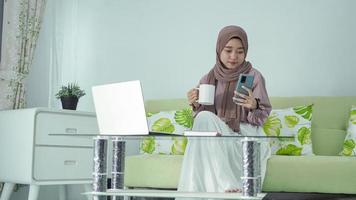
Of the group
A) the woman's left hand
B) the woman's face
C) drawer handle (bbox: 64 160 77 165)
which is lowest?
drawer handle (bbox: 64 160 77 165)

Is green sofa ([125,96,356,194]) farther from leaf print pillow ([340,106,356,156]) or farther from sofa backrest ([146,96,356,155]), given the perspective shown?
leaf print pillow ([340,106,356,156])

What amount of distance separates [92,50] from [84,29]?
182mm

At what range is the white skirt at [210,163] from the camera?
2.84 metres

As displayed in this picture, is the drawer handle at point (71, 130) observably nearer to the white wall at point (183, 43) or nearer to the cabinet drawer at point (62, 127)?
the cabinet drawer at point (62, 127)

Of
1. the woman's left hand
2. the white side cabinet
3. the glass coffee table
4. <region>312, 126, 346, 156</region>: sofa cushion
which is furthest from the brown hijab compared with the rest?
the white side cabinet

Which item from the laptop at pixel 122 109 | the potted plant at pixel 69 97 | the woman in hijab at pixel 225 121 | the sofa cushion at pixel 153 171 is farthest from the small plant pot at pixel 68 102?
the laptop at pixel 122 109

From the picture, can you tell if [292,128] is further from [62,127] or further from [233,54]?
[62,127]

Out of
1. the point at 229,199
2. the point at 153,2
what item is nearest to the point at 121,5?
the point at 153,2

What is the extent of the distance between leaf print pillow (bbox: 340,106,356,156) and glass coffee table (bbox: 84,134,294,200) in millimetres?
903

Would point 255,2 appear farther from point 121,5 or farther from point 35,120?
point 35,120

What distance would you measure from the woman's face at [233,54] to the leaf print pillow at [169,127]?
502 mm

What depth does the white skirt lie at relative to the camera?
2838 millimetres

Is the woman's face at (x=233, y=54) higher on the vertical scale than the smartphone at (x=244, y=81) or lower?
higher

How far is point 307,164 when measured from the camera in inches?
116
